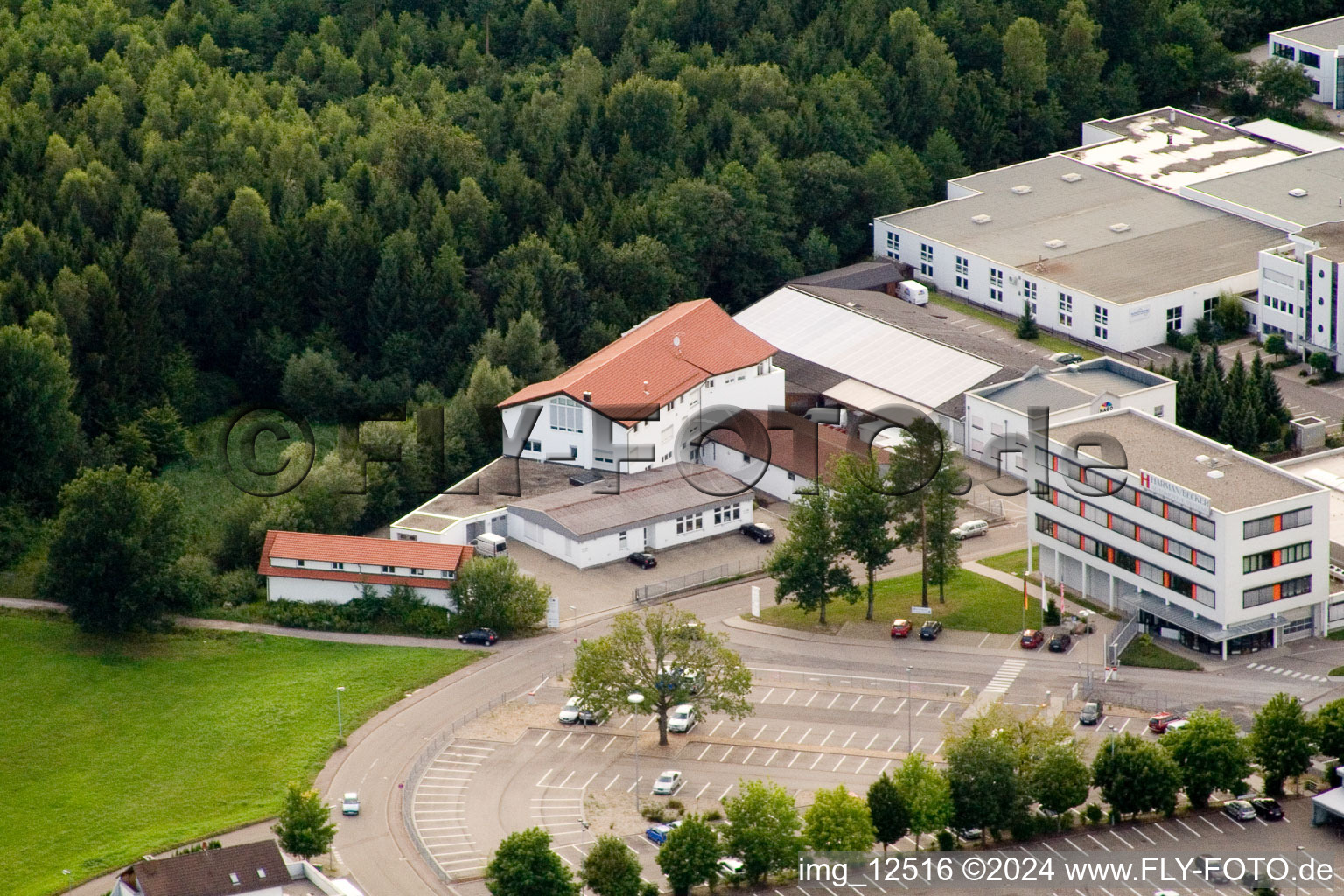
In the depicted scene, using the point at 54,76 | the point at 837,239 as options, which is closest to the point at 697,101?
the point at 837,239

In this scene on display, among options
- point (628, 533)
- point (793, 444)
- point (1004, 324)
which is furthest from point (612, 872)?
point (1004, 324)

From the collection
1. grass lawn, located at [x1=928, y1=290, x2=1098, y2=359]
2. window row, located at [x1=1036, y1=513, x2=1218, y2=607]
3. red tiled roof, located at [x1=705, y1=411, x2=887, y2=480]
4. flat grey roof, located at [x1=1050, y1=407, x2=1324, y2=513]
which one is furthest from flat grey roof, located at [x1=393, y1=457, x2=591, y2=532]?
grass lawn, located at [x1=928, y1=290, x2=1098, y2=359]

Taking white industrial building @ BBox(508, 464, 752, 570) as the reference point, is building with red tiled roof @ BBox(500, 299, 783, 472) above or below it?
above

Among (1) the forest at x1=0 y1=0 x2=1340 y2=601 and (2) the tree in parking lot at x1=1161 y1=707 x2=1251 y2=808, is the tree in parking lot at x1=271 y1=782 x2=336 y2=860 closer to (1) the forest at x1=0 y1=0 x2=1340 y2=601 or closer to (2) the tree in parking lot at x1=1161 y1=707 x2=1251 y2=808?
(1) the forest at x1=0 y1=0 x2=1340 y2=601

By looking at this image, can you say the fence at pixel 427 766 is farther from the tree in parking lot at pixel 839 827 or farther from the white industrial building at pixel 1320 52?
the white industrial building at pixel 1320 52

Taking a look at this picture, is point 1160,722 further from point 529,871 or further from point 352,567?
point 352,567

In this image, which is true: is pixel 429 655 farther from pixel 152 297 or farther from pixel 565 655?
pixel 152 297
